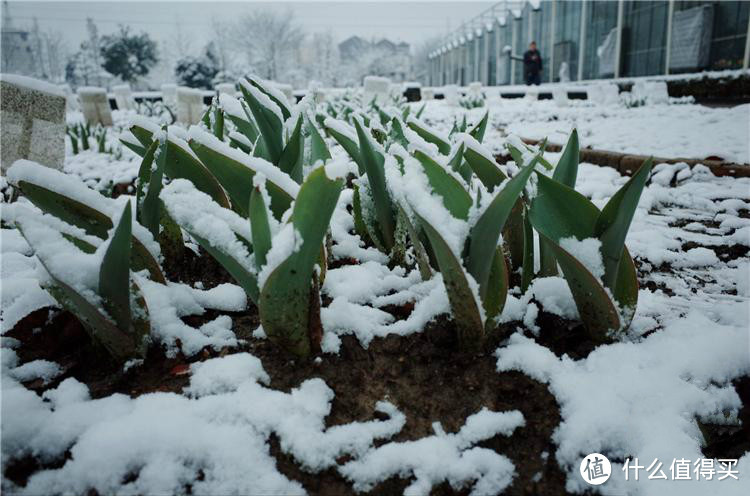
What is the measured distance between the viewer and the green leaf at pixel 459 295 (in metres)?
0.86

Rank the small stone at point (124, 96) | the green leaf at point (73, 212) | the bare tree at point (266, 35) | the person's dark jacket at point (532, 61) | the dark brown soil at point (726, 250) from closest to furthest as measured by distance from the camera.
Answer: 1. the green leaf at point (73, 212)
2. the dark brown soil at point (726, 250)
3. the small stone at point (124, 96)
4. the person's dark jacket at point (532, 61)
5. the bare tree at point (266, 35)

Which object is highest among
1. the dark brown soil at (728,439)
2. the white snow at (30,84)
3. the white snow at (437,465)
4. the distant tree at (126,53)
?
the distant tree at (126,53)

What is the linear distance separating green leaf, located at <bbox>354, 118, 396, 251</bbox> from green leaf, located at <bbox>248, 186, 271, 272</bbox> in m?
0.41

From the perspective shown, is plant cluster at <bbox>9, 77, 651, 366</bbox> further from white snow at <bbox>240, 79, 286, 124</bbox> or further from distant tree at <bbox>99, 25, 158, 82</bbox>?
distant tree at <bbox>99, 25, 158, 82</bbox>

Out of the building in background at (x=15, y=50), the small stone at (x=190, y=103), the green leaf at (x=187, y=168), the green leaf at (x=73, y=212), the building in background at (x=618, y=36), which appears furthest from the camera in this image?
the building in background at (x=15, y=50)

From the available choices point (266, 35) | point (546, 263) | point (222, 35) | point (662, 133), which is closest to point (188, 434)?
point (546, 263)

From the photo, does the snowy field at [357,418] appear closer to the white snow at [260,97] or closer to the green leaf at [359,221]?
the green leaf at [359,221]

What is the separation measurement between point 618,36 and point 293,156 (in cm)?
1962

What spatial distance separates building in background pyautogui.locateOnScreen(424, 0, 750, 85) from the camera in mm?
13609

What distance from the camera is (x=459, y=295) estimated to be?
2.99 ft

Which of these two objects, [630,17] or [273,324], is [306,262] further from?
[630,17]

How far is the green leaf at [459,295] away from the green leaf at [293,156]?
502mm

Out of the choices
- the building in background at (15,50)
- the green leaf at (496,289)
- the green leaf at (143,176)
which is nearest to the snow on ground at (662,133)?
the green leaf at (496,289)

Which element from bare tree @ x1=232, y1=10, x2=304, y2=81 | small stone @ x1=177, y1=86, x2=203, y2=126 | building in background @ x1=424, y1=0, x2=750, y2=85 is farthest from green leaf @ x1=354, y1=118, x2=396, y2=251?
bare tree @ x1=232, y1=10, x2=304, y2=81
